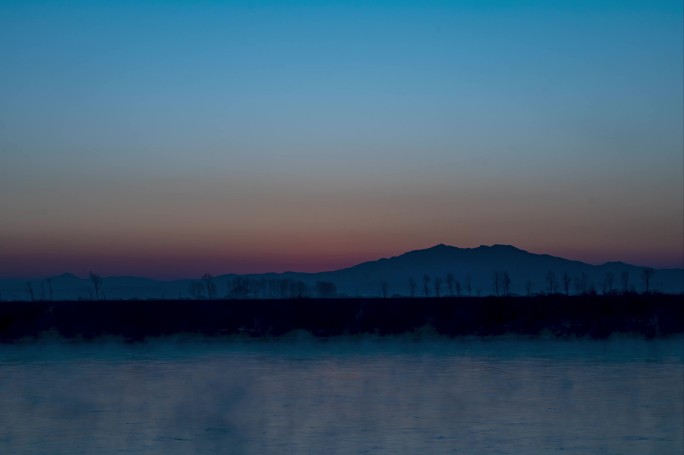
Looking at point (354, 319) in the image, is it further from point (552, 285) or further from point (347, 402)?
point (552, 285)

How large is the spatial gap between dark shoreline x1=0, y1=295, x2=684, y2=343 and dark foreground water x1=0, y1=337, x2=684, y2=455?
11208 mm

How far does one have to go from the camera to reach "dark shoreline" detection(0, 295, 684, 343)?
3900 cm

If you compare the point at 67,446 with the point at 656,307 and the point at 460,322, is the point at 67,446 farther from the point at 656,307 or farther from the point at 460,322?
the point at 656,307

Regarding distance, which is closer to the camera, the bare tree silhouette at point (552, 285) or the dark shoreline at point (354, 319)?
the dark shoreline at point (354, 319)

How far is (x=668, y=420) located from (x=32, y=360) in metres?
19.1

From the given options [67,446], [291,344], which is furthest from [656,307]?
[67,446]

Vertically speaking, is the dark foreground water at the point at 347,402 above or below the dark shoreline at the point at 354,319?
below

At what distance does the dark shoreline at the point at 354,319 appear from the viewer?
39.0 metres

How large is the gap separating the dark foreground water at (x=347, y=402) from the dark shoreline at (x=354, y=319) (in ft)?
36.8

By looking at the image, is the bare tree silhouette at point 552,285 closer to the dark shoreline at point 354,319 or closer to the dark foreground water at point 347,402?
the dark shoreline at point 354,319

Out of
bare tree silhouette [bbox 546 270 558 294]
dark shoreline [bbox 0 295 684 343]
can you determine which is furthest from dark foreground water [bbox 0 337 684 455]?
bare tree silhouette [bbox 546 270 558 294]

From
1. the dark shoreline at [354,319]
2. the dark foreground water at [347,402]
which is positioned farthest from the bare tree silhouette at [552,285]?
the dark foreground water at [347,402]

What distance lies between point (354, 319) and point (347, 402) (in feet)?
90.2

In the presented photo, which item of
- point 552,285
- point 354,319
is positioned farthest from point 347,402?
point 552,285
